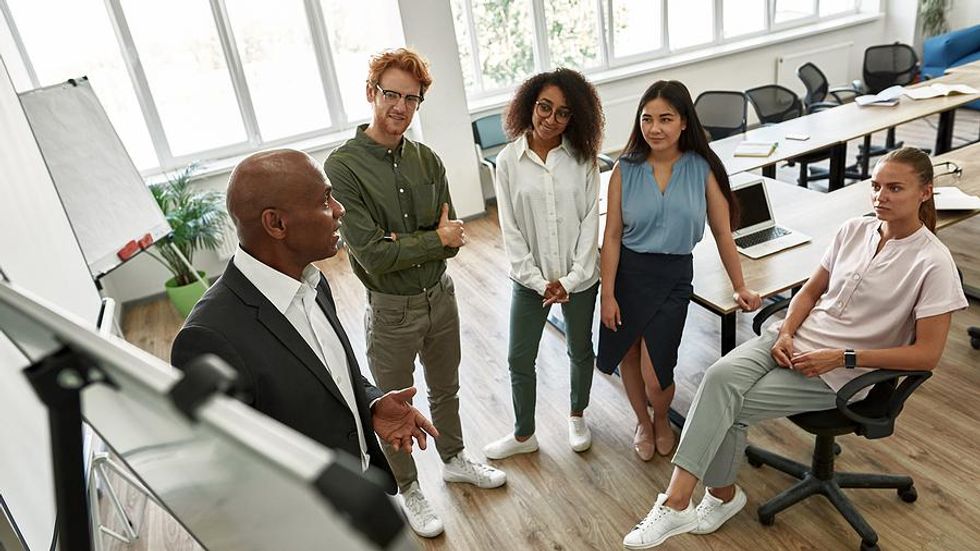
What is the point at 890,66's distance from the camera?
19.3 ft

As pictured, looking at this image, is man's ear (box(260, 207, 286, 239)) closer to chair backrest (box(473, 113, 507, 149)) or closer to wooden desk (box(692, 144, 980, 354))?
wooden desk (box(692, 144, 980, 354))

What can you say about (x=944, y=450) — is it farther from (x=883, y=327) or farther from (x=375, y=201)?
(x=375, y=201)

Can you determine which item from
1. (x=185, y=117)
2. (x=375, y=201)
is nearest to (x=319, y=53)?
(x=185, y=117)

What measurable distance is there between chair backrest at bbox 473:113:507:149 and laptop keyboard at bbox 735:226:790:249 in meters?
3.27

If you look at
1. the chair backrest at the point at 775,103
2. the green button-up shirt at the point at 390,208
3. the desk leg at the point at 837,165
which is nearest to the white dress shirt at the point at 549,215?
the green button-up shirt at the point at 390,208

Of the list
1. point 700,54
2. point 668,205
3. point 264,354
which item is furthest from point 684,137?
point 700,54

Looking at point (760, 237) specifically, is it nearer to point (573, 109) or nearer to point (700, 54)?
point (573, 109)

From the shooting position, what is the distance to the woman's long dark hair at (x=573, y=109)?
7.56 feet

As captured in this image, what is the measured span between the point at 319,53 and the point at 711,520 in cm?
485

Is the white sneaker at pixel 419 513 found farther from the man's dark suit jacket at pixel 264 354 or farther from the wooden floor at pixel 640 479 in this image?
the man's dark suit jacket at pixel 264 354

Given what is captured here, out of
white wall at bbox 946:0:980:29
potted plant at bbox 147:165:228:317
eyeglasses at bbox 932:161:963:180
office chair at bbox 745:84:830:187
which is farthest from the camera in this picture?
white wall at bbox 946:0:980:29

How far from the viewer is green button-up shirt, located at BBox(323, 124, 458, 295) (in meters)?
2.11

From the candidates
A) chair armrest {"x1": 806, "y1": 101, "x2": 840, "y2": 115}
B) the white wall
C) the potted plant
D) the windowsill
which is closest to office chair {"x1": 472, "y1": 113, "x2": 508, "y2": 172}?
the windowsill

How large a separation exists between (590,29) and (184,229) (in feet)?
14.5
